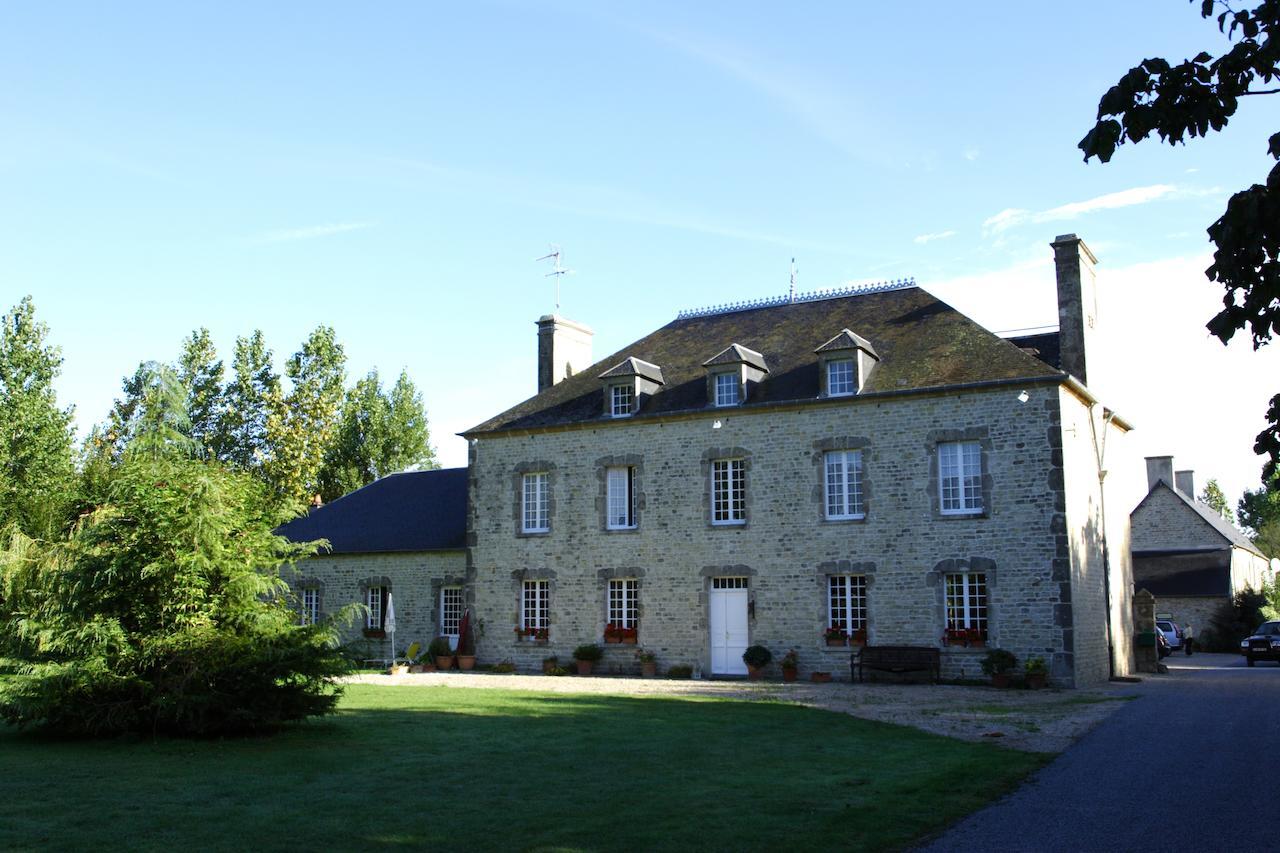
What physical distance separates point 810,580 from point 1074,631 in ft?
16.2

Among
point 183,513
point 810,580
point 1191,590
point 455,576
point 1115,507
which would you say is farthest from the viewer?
point 1191,590

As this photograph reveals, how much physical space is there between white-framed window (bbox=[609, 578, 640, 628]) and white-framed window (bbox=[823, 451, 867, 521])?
4675 millimetres

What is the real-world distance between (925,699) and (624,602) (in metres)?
8.04

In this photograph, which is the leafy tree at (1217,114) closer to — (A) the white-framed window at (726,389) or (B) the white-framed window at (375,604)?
(A) the white-framed window at (726,389)

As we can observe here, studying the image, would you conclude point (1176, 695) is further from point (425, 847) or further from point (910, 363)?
point (425, 847)

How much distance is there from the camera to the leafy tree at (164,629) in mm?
11672

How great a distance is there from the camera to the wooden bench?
20.2m

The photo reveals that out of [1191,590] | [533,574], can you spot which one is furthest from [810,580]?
[1191,590]

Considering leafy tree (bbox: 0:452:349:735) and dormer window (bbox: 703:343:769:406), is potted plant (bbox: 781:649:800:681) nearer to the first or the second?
dormer window (bbox: 703:343:769:406)

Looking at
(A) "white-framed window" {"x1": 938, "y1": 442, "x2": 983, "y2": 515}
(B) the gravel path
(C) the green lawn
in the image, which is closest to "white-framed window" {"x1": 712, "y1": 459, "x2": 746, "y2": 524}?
(B) the gravel path

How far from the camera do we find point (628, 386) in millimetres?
24344

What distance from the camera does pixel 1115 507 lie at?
24.1m

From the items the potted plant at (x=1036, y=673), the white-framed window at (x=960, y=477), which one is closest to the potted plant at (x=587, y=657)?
the white-framed window at (x=960, y=477)

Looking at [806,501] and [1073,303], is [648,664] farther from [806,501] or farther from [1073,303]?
[1073,303]
